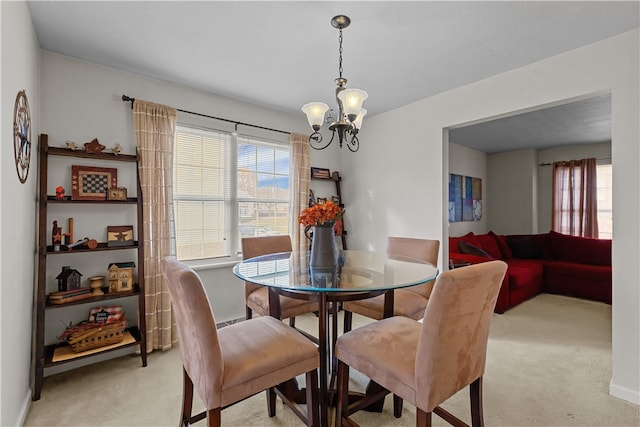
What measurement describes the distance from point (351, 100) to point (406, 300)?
1.48 metres

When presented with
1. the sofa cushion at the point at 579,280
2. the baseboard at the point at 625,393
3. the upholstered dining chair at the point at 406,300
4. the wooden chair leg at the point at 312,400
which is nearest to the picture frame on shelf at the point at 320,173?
the upholstered dining chair at the point at 406,300

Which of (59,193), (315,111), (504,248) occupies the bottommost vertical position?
(504,248)

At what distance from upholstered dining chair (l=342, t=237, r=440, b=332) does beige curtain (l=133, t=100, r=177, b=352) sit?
1.64 m

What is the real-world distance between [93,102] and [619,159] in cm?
394

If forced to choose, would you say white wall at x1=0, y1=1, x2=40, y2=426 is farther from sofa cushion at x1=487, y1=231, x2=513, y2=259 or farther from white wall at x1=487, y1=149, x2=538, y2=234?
white wall at x1=487, y1=149, x2=538, y2=234

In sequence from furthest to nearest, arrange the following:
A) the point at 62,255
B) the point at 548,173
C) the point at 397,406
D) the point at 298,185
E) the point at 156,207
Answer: the point at 548,173, the point at 298,185, the point at 156,207, the point at 62,255, the point at 397,406

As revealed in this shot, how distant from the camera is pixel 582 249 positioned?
4664 mm

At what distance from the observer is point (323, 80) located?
114 inches

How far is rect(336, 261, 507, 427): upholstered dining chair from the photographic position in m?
1.23

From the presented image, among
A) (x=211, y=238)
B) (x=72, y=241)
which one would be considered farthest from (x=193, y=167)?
(x=72, y=241)

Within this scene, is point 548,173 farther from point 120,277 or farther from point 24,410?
point 24,410

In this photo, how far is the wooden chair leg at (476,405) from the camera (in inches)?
58.6

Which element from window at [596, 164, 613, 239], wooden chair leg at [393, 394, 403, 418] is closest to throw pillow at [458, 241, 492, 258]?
window at [596, 164, 613, 239]

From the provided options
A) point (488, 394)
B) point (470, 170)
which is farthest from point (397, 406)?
point (470, 170)
